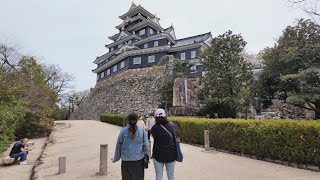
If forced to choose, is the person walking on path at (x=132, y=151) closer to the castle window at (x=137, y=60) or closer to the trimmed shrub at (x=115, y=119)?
the trimmed shrub at (x=115, y=119)

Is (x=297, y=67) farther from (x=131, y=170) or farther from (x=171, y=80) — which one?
(x=131, y=170)

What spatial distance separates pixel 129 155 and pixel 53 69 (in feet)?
150

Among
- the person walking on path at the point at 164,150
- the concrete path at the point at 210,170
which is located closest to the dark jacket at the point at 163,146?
the person walking on path at the point at 164,150

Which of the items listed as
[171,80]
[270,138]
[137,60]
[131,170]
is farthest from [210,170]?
[137,60]

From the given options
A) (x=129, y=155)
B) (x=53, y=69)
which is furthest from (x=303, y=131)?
(x=53, y=69)

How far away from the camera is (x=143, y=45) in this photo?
150 ft

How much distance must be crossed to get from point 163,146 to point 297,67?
71.3 ft

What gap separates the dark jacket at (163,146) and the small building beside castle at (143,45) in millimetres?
29598

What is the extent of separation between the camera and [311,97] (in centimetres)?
1884

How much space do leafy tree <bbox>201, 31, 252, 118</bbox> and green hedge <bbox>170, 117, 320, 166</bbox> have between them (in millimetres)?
9098

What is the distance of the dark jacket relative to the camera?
4695 mm

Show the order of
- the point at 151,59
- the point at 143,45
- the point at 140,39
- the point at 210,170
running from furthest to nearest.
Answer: the point at 140,39, the point at 143,45, the point at 151,59, the point at 210,170

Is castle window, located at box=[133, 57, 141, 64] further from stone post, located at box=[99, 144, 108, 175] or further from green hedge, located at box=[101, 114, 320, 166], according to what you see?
stone post, located at box=[99, 144, 108, 175]

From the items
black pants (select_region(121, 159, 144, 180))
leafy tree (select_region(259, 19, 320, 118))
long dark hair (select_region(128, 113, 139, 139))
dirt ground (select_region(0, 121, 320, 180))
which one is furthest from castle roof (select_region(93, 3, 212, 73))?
black pants (select_region(121, 159, 144, 180))
